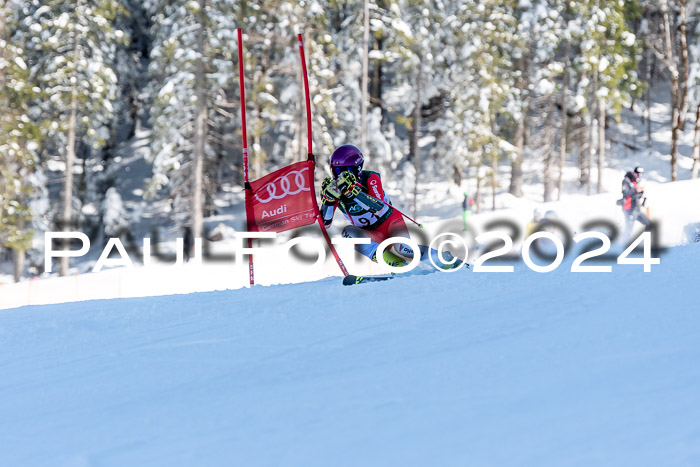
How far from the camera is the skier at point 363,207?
24.3 ft

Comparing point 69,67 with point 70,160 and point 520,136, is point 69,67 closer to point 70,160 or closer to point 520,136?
point 70,160

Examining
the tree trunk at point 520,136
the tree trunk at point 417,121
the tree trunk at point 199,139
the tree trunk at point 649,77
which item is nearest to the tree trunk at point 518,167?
the tree trunk at point 520,136

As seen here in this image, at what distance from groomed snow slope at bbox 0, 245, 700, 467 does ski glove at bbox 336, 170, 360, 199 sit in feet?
5.35

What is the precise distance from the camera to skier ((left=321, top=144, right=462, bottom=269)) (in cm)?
741

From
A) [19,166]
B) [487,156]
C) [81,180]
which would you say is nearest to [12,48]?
[19,166]

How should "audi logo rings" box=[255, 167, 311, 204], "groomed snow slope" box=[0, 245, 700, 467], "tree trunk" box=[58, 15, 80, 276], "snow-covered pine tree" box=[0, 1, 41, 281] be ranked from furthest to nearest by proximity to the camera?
"tree trunk" box=[58, 15, 80, 276] → "snow-covered pine tree" box=[0, 1, 41, 281] → "audi logo rings" box=[255, 167, 311, 204] → "groomed snow slope" box=[0, 245, 700, 467]

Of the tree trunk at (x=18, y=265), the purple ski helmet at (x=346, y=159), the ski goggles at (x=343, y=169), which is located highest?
the purple ski helmet at (x=346, y=159)

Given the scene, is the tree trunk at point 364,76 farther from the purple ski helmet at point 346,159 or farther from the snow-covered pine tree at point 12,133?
the purple ski helmet at point 346,159

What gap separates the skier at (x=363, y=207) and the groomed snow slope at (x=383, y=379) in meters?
1.68

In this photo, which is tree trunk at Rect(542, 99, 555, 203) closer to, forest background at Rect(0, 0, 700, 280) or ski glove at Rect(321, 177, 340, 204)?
forest background at Rect(0, 0, 700, 280)

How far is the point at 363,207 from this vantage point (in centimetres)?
770

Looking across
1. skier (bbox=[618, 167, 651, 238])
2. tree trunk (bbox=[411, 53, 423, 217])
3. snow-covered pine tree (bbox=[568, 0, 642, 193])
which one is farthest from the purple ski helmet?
snow-covered pine tree (bbox=[568, 0, 642, 193])

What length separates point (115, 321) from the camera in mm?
5953

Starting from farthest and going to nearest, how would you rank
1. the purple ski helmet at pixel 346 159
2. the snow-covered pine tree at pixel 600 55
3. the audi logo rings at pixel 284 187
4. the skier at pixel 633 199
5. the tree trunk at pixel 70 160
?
the snow-covered pine tree at pixel 600 55
the tree trunk at pixel 70 160
the skier at pixel 633 199
the audi logo rings at pixel 284 187
the purple ski helmet at pixel 346 159
